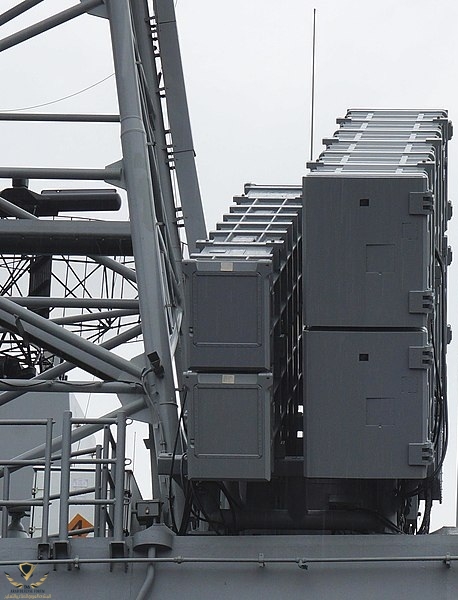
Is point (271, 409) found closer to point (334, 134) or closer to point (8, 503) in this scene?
point (8, 503)

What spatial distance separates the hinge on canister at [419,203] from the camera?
334 inches

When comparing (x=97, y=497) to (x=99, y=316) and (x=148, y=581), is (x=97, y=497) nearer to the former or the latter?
(x=148, y=581)

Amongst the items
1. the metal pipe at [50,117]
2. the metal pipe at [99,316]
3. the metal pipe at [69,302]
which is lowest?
the metal pipe at [99,316]

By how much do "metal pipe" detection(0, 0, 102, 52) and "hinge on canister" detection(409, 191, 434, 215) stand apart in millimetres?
4791

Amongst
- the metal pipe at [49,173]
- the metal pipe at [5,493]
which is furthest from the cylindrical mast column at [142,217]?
the metal pipe at [5,493]

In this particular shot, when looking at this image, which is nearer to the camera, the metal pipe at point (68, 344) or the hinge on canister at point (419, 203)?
the hinge on canister at point (419, 203)

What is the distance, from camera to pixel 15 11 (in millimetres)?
12562

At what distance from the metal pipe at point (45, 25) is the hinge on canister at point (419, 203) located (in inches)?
189

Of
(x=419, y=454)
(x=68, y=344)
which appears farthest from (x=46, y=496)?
(x=68, y=344)

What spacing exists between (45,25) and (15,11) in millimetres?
350

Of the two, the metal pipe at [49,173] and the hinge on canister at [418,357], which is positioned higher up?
the metal pipe at [49,173]
